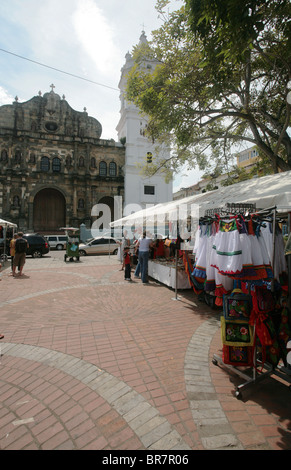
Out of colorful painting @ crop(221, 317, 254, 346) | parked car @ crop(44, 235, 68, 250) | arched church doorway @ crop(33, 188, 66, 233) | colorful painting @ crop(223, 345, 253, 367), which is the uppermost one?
arched church doorway @ crop(33, 188, 66, 233)

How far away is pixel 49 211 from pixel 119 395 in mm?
32201

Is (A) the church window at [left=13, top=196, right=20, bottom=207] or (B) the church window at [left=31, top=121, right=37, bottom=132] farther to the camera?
(B) the church window at [left=31, top=121, right=37, bottom=132]

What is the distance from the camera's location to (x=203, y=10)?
12.8 feet

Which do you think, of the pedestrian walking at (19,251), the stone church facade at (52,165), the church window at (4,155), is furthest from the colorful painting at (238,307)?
the church window at (4,155)

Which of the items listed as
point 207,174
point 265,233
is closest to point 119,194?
point 207,174

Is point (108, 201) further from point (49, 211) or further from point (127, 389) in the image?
point (127, 389)

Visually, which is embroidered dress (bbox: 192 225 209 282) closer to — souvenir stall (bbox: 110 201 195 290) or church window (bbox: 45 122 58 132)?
souvenir stall (bbox: 110 201 195 290)

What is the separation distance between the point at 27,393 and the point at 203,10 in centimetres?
598

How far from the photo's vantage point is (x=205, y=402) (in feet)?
8.87

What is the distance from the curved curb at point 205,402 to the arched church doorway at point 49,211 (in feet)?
99.2

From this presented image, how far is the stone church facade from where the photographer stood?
3003cm

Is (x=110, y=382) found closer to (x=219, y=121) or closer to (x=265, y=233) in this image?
(x=265, y=233)

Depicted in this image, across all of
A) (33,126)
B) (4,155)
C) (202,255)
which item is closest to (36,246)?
(202,255)

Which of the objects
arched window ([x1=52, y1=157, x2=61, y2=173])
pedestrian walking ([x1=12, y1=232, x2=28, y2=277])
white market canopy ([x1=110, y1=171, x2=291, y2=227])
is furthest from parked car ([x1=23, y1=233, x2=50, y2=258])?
arched window ([x1=52, y1=157, x2=61, y2=173])
